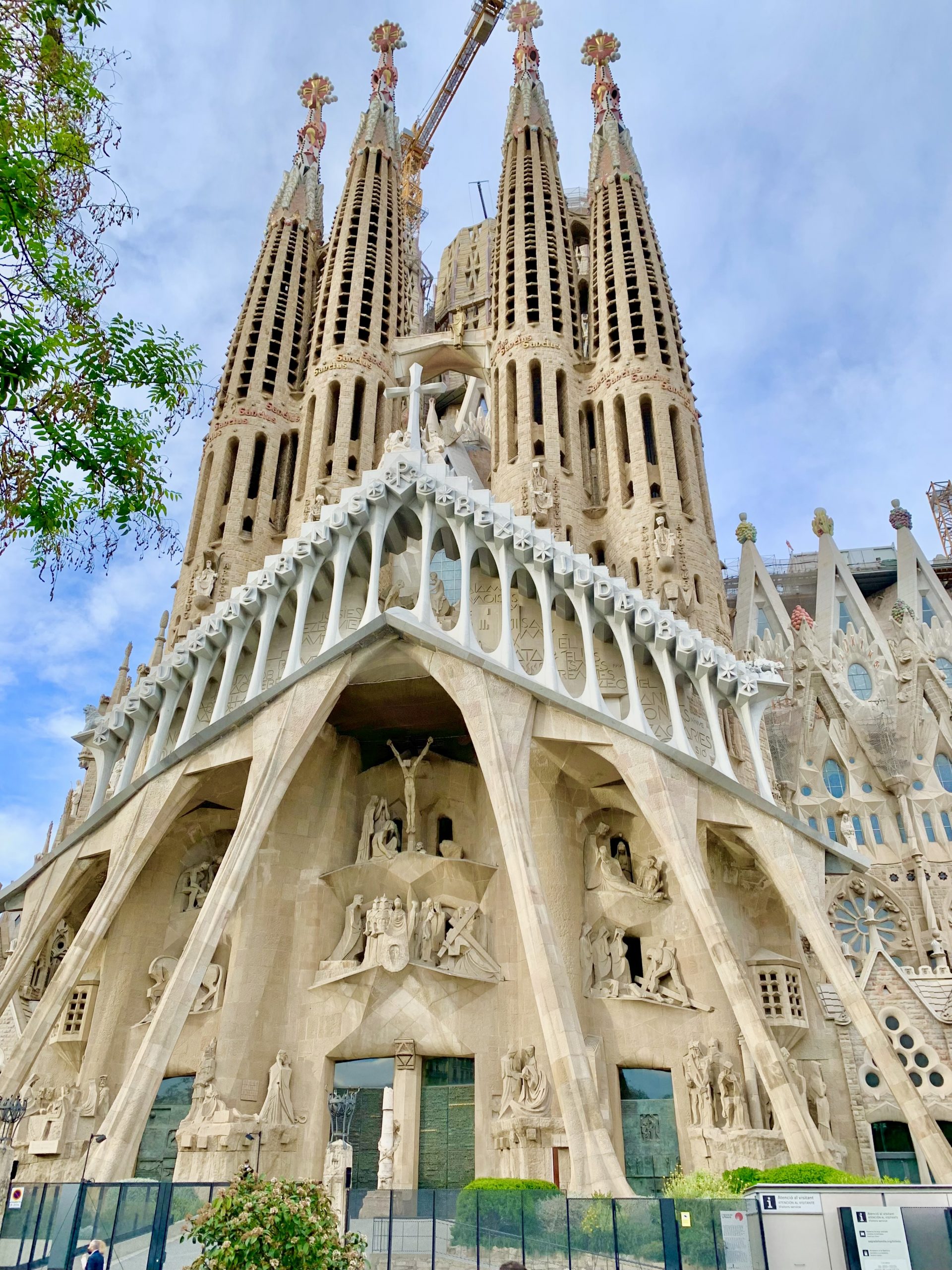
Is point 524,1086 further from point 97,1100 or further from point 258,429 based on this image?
point 258,429

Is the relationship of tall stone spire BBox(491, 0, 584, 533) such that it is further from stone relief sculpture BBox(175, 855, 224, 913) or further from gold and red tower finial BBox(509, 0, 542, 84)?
stone relief sculpture BBox(175, 855, 224, 913)

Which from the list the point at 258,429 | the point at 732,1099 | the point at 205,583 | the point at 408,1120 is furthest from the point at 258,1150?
the point at 258,429

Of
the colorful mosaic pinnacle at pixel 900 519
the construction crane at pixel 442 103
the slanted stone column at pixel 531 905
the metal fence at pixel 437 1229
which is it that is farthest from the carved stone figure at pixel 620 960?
the construction crane at pixel 442 103

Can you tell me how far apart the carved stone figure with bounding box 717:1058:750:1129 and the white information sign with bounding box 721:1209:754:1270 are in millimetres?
7647

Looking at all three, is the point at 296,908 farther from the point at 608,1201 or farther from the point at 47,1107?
the point at 608,1201

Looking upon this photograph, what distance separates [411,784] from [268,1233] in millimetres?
13863

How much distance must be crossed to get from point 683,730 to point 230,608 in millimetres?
8929

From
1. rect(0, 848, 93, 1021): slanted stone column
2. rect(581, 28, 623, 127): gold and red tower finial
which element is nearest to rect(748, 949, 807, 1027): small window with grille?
rect(0, 848, 93, 1021): slanted stone column

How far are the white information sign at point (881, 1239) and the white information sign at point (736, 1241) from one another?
2.91 ft

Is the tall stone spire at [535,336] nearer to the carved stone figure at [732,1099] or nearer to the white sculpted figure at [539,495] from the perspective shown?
the white sculpted figure at [539,495]

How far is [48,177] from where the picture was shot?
6.48 metres

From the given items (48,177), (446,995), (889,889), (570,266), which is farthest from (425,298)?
(48,177)

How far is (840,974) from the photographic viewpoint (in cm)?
1388

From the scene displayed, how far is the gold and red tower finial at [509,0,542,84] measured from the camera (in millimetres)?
36906
